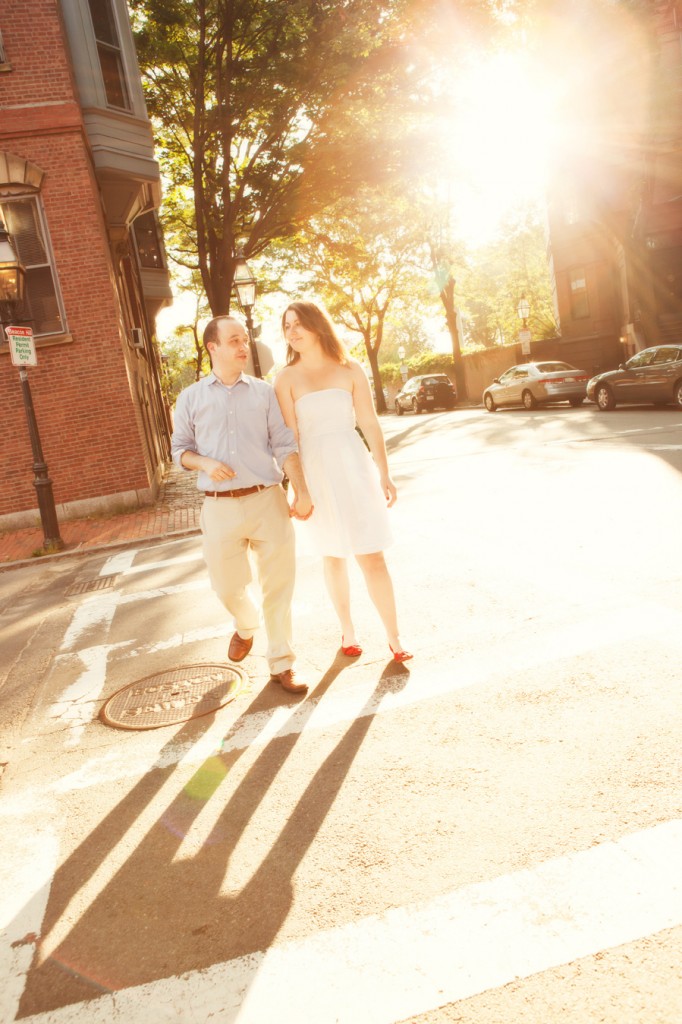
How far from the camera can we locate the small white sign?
10625mm

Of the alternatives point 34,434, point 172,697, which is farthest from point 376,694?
point 34,434

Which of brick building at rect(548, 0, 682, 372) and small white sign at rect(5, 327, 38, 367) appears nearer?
small white sign at rect(5, 327, 38, 367)

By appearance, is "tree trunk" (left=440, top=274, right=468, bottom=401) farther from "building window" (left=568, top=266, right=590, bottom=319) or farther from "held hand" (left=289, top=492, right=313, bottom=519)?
→ "held hand" (left=289, top=492, right=313, bottom=519)

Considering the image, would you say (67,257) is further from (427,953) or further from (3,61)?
(427,953)

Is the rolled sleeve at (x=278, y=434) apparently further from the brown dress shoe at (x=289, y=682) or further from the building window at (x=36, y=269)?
the building window at (x=36, y=269)

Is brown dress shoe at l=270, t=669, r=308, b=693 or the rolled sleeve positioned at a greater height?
the rolled sleeve

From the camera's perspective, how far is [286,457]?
4340mm

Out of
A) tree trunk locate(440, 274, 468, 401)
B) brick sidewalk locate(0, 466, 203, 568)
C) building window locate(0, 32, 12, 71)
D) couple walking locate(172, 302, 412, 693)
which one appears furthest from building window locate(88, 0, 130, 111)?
tree trunk locate(440, 274, 468, 401)

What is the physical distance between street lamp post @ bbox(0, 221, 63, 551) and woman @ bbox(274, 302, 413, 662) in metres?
7.34

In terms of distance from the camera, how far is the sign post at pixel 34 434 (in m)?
10.7

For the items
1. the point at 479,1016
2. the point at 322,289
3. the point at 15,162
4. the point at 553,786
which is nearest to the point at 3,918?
the point at 479,1016

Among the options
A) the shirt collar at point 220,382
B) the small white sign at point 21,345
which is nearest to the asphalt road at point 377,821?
the shirt collar at point 220,382

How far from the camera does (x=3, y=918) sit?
9.13ft

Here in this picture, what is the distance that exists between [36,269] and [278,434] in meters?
10.3
